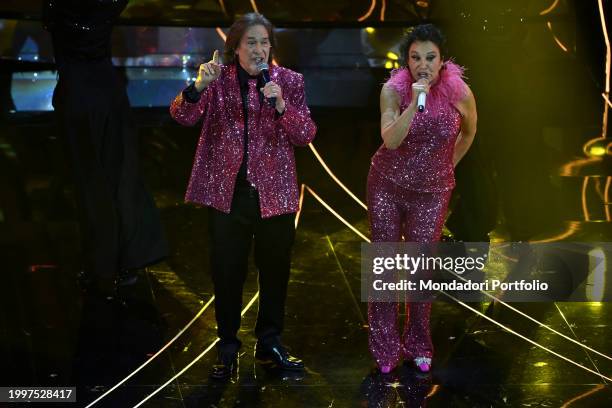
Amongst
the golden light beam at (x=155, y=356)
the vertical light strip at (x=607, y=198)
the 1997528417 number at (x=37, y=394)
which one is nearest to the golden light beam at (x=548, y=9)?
the vertical light strip at (x=607, y=198)

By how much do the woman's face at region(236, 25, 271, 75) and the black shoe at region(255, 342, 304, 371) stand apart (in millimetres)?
1074

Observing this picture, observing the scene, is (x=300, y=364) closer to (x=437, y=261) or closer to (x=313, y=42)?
(x=437, y=261)

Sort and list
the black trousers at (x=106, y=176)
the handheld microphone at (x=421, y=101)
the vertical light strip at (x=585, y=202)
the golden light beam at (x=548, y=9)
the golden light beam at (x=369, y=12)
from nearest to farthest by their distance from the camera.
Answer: the handheld microphone at (x=421, y=101) → the black trousers at (x=106, y=176) → the vertical light strip at (x=585, y=202) → the golden light beam at (x=369, y=12) → the golden light beam at (x=548, y=9)

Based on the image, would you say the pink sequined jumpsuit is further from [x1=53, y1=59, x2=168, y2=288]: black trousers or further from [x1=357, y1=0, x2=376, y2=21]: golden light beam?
[x1=357, y1=0, x2=376, y2=21]: golden light beam

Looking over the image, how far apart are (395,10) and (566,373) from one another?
14.8 feet

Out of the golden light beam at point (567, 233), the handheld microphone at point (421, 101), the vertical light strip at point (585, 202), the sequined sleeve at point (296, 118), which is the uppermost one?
the handheld microphone at point (421, 101)

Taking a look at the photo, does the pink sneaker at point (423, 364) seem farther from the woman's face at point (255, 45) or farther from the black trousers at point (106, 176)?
the black trousers at point (106, 176)

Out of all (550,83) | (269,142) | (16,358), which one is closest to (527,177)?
(550,83)

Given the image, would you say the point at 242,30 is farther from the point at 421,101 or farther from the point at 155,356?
the point at 155,356

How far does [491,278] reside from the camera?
207 inches

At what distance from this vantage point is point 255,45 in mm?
3938

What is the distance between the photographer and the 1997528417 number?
394cm

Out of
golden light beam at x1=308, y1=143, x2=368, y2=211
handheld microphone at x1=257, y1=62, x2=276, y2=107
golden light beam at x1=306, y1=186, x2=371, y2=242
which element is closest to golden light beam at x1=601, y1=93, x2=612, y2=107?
golden light beam at x1=308, y1=143, x2=368, y2=211

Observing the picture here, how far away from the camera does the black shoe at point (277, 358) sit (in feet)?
13.9
